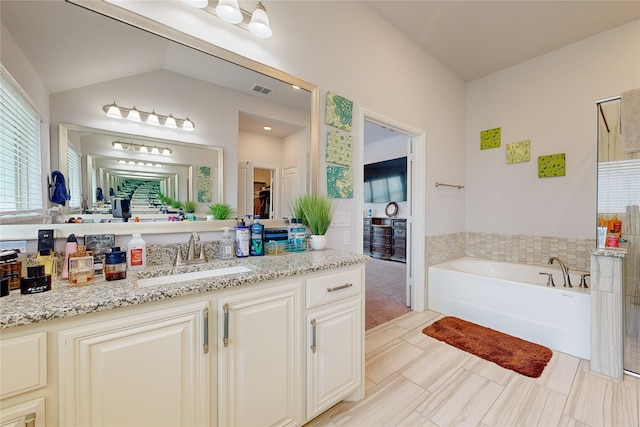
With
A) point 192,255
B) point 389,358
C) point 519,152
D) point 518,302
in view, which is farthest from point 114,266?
point 519,152

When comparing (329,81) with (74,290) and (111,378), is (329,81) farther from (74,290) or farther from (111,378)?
(111,378)

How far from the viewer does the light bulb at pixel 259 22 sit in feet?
4.81

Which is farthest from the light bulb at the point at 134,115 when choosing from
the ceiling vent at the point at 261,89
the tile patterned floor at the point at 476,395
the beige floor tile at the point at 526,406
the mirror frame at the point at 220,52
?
the beige floor tile at the point at 526,406

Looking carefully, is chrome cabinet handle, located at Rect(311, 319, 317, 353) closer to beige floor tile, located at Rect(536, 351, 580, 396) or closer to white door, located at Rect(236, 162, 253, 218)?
white door, located at Rect(236, 162, 253, 218)

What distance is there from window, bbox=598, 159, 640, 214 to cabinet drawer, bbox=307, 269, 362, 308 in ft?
7.35

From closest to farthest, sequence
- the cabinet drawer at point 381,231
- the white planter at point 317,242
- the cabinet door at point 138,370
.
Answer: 1. the cabinet door at point 138,370
2. the white planter at point 317,242
3. the cabinet drawer at point 381,231

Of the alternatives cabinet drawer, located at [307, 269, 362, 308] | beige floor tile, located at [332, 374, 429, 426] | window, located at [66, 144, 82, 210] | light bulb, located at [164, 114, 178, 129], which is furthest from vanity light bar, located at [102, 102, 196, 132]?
beige floor tile, located at [332, 374, 429, 426]

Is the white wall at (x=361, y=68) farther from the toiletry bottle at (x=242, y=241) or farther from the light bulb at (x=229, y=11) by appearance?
the toiletry bottle at (x=242, y=241)

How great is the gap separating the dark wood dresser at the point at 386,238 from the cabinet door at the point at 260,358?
475cm

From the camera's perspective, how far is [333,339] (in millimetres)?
1402

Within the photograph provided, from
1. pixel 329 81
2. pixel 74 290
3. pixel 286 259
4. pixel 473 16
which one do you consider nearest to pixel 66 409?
pixel 74 290

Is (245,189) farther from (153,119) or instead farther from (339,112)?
(339,112)

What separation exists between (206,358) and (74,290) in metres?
0.54

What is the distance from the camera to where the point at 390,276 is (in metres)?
4.54
